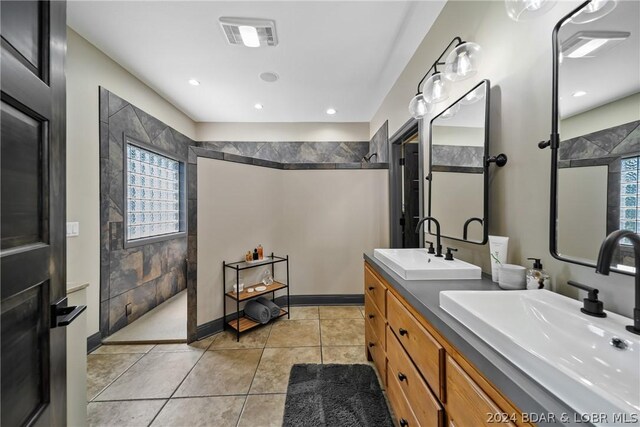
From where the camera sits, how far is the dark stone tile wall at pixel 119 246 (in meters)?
2.32

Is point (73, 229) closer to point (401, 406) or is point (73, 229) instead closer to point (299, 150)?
point (401, 406)

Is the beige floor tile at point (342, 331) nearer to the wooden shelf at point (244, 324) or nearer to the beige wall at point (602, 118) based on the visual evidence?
the wooden shelf at point (244, 324)

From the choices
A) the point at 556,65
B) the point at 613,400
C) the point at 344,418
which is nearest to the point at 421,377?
the point at 613,400

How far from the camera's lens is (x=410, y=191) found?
2877 millimetres

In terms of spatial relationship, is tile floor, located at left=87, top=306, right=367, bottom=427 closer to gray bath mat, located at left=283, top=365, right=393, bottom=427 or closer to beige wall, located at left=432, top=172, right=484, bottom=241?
gray bath mat, located at left=283, top=365, right=393, bottom=427

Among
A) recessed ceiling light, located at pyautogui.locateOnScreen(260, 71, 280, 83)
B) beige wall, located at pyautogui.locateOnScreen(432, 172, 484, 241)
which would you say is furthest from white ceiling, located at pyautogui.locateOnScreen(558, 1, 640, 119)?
recessed ceiling light, located at pyautogui.locateOnScreen(260, 71, 280, 83)

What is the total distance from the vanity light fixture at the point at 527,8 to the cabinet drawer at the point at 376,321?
1586 millimetres

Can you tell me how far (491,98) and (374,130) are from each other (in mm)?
2618

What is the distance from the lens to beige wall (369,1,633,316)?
3.08 ft

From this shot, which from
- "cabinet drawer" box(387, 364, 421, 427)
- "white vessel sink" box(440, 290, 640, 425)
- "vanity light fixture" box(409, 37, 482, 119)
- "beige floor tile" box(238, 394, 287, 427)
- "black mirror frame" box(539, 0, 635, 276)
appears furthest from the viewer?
"beige floor tile" box(238, 394, 287, 427)

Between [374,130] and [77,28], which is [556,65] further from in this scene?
[77,28]

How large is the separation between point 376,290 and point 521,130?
1196mm

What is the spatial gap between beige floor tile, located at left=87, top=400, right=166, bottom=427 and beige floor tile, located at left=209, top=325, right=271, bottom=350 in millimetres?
633

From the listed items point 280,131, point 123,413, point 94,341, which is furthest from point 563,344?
point 280,131
